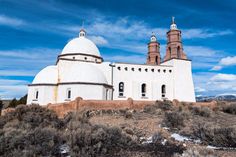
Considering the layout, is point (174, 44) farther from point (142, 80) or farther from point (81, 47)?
point (81, 47)

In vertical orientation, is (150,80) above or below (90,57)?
below

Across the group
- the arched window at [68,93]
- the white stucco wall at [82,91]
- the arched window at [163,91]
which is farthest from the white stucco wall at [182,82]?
the arched window at [68,93]

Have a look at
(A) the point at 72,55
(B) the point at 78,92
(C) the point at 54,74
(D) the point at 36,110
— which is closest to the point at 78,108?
(B) the point at 78,92

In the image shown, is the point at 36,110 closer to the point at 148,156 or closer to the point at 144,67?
the point at 148,156

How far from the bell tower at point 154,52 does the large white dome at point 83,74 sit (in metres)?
14.0

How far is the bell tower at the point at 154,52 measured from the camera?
42719 millimetres

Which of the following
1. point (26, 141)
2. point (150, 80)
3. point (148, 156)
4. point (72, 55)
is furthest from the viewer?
point (150, 80)

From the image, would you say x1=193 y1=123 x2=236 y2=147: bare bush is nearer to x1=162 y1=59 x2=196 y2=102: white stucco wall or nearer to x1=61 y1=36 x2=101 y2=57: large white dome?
x1=61 y1=36 x2=101 y2=57: large white dome

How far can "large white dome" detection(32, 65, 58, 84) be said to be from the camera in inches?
1219

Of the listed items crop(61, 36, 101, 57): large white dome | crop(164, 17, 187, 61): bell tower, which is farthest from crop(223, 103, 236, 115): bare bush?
crop(61, 36, 101, 57): large white dome

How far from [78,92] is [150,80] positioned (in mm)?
12386

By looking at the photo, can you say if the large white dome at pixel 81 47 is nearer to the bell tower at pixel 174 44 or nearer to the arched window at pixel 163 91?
the arched window at pixel 163 91

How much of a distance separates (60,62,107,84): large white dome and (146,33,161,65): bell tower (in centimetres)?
1401

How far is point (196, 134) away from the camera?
400 inches
